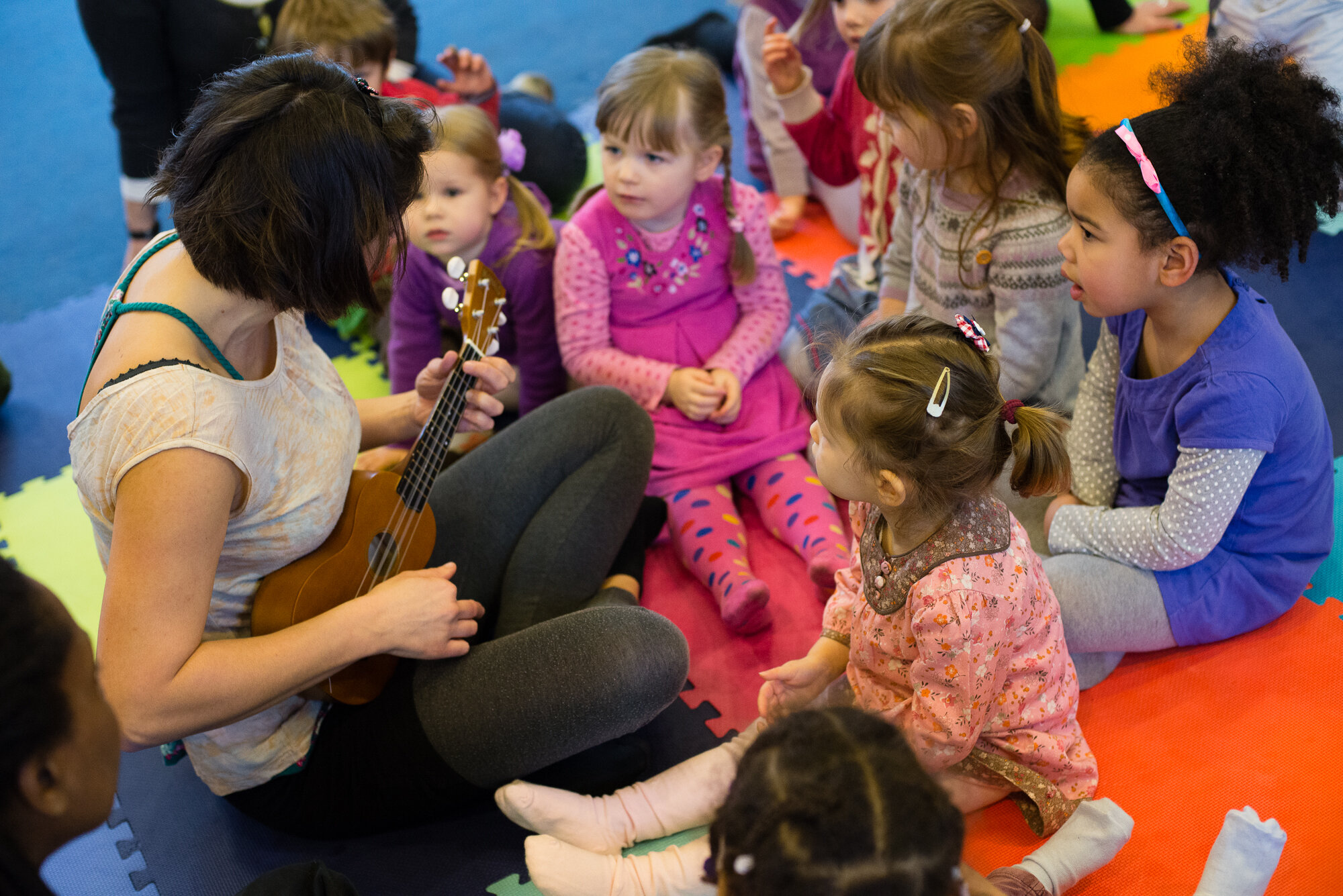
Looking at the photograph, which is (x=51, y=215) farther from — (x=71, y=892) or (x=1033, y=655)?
(x=1033, y=655)

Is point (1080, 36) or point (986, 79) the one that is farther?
point (1080, 36)

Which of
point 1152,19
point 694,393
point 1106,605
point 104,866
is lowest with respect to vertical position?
point 104,866

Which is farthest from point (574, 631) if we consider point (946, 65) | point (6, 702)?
point (946, 65)

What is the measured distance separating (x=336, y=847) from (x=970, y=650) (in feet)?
3.59

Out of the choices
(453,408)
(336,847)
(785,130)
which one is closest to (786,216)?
(785,130)

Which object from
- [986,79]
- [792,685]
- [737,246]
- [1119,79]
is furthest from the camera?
[1119,79]

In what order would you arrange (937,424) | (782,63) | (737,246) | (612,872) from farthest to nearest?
(782,63)
(737,246)
(612,872)
(937,424)

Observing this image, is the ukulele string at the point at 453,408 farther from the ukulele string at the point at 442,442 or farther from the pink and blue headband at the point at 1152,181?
the pink and blue headband at the point at 1152,181

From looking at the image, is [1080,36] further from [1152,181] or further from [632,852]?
[632,852]

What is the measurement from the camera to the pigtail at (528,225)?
2.25m

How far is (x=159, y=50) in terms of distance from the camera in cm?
271

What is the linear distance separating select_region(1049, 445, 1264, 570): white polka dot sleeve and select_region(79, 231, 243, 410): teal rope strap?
4.51 ft

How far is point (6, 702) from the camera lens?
75 cm

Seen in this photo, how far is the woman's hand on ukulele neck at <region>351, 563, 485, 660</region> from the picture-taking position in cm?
133
